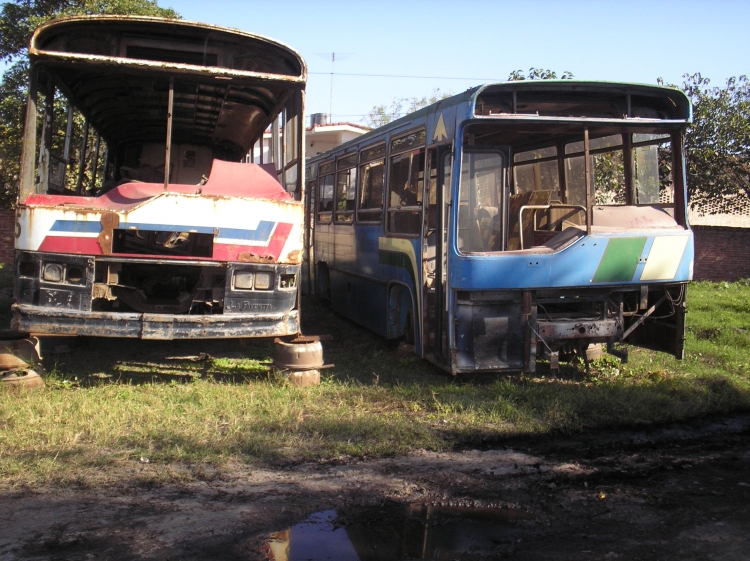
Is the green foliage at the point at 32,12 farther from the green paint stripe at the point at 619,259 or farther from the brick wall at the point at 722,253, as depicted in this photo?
the brick wall at the point at 722,253

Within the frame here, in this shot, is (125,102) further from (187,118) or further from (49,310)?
(49,310)

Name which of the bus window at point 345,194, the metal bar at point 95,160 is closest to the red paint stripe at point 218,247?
the metal bar at point 95,160

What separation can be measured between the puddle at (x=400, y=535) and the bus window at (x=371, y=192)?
518 cm

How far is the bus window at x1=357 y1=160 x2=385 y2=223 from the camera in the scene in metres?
8.99

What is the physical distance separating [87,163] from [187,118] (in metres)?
1.34

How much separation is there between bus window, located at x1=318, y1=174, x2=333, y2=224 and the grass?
3.28 meters

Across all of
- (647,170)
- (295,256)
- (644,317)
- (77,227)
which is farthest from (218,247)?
(647,170)

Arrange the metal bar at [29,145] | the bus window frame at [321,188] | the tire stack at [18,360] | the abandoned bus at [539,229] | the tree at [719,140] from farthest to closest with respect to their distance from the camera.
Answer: the tree at [719,140] < the bus window frame at [321,188] < the abandoned bus at [539,229] < the tire stack at [18,360] < the metal bar at [29,145]

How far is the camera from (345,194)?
1066cm

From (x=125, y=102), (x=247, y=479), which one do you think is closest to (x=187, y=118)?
(x=125, y=102)

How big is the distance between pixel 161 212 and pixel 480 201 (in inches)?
121

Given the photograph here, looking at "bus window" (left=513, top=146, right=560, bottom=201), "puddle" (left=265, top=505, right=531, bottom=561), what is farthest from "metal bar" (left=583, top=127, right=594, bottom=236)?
"puddle" (left=265, top=505, right=531, bottom=561)

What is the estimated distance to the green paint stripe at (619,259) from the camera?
6.79 meters

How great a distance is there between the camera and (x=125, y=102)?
7703 mm
